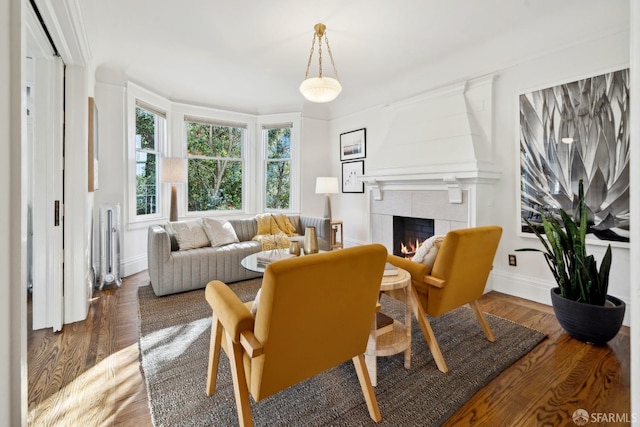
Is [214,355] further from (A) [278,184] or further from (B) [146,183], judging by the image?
(A) [278,184]

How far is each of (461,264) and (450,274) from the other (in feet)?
0.33

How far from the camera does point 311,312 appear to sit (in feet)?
4.04

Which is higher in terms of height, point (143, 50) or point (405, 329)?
point (143, 50)

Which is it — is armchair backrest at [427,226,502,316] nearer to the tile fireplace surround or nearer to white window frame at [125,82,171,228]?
the tile fireplace surround

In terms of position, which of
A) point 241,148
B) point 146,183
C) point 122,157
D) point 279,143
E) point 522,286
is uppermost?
point 279,143

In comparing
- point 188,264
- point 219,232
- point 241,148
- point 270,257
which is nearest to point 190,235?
point 219,232

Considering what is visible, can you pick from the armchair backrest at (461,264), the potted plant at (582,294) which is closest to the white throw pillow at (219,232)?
the armchair backrest at (461,264)

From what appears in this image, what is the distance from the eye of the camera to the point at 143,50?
3.36 m

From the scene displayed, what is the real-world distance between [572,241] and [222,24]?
345 cm

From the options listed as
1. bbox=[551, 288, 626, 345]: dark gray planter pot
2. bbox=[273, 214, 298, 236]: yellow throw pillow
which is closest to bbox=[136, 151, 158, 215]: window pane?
bbox=[273, 214, 298, 236]: yellow throw pillow

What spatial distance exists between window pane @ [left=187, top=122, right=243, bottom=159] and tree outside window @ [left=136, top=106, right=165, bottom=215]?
19.7 inches

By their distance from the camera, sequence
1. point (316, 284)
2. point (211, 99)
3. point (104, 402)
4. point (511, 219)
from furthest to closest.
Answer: point (211, 99), point (511, 219), point (104, 402), point (316, 284)

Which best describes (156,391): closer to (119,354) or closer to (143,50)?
(119,354)

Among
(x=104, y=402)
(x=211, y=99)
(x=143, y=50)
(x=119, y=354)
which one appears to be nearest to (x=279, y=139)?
(x=211, y=99)
